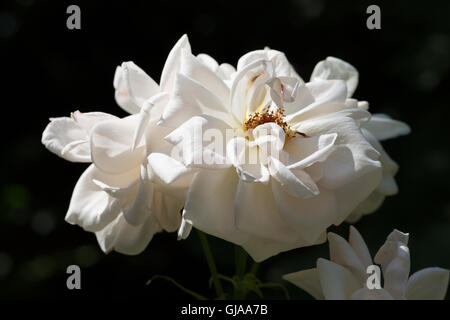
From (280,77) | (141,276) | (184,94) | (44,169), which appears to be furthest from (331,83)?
(44,169)

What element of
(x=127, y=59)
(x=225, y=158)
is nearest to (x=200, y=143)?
(x=225, y=158)

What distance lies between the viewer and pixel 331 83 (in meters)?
0.69

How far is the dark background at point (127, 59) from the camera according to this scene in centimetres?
152

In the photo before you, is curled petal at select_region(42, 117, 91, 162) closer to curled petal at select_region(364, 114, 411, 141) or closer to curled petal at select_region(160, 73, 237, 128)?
A: curled petal at select_region(160, 73, 237, 128)

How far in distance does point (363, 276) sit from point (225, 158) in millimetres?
189

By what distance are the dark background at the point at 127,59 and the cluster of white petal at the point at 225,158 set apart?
2.82 feet

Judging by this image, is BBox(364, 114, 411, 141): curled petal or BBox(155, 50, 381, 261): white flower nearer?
BBox(155, 50, 381, 261): white flower

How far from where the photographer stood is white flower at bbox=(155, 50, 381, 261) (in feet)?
1.90

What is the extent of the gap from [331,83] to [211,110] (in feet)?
0.52

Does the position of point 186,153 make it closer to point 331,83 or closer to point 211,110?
point 211,110

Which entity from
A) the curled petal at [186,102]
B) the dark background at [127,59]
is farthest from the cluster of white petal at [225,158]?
the dark background at [127,59]

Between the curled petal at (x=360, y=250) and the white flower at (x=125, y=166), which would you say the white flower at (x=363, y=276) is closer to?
the curled petal at (x=360, y=250)

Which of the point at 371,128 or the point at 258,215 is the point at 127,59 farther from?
the point at 258,215

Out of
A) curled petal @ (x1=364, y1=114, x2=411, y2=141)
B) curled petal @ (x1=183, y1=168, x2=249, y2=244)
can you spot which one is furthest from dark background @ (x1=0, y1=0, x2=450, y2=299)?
curled petal @ (x1=183, y1=168, x2=249, y2=244)
